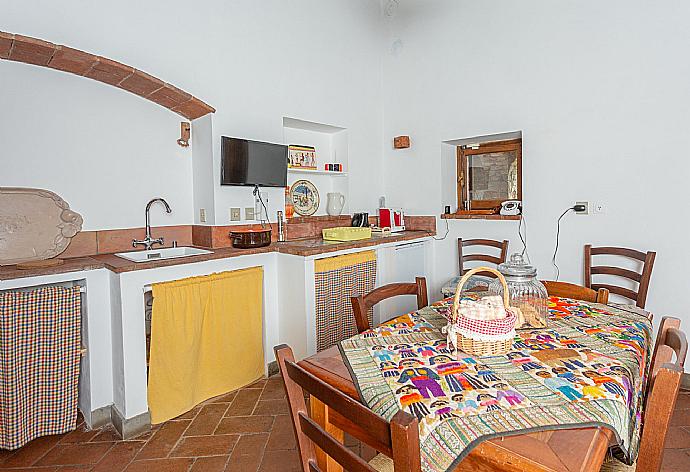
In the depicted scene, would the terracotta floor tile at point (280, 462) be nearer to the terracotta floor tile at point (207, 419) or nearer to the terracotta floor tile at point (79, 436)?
the terracotta floor tile at point (207, 419)

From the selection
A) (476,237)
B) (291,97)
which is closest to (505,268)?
(476,237)

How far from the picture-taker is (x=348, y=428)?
1.11m

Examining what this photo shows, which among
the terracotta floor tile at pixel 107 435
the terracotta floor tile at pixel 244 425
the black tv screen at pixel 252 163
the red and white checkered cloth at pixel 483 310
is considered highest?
the black tv screen at pixel 252 163

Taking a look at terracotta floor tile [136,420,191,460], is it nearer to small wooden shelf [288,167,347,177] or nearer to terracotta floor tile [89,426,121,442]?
terracotta floor tile [89,426,121,442]

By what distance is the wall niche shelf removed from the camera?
3830mm

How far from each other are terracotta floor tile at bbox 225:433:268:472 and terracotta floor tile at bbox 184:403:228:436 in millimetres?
241

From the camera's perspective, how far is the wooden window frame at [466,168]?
3.67 m

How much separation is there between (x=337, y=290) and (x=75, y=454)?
178cm

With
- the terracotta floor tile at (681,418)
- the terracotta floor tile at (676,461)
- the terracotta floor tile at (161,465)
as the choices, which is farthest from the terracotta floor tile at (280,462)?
the terracotta floor tile at (681,418)

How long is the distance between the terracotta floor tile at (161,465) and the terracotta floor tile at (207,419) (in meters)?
0.24

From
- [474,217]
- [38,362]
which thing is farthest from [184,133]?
[474,217]

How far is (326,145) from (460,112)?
4.23 feet

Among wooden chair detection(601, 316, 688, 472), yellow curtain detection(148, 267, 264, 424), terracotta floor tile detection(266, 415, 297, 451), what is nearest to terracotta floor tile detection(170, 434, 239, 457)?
terracotta floor tile detection(266, 415, 297, 451)

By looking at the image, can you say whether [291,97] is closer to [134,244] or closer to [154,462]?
[134,244]
